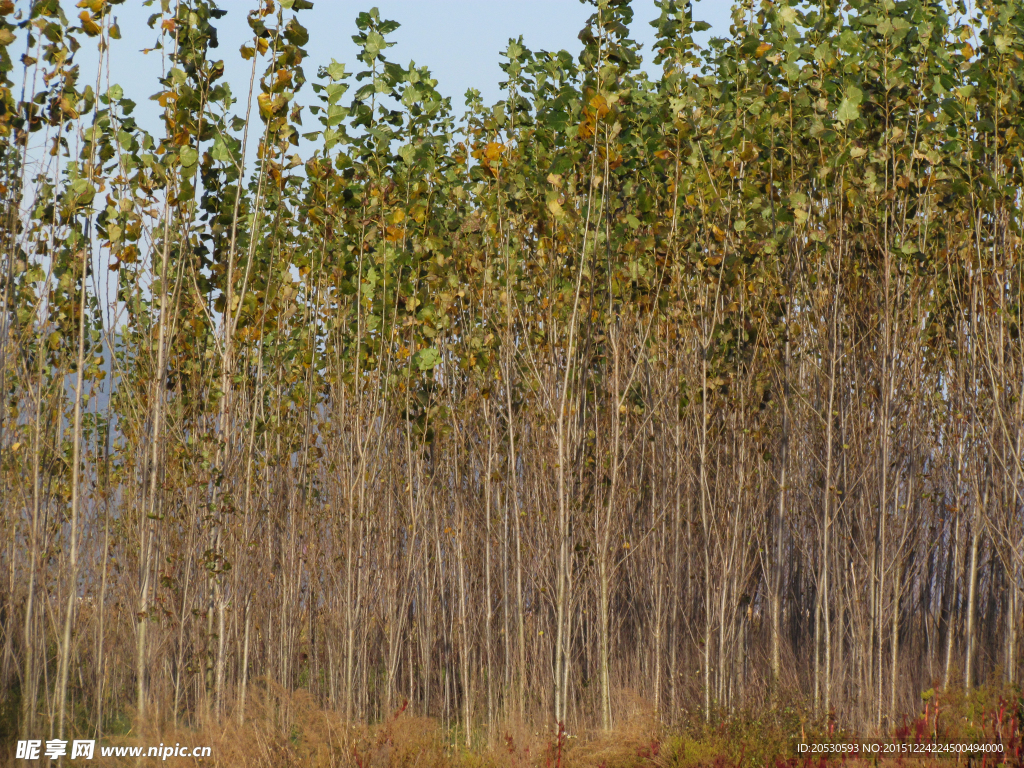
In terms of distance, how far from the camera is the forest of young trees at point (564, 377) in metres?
6.22

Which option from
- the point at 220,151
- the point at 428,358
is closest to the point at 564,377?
the point at 428,358

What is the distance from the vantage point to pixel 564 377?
6379 mm

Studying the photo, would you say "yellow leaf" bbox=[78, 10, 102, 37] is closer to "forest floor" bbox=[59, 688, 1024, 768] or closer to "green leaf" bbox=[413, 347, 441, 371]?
"green leaf" bbox=[413, 347, 441, 371]

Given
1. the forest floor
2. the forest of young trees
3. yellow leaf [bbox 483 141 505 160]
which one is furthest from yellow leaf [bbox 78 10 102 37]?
the forest floor

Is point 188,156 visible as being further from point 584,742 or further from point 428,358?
point 584,742

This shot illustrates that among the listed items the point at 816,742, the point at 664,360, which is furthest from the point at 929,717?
the point at 664,360

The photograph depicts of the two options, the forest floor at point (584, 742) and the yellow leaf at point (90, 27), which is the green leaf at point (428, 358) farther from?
the yellow leaf at point (90, 27)

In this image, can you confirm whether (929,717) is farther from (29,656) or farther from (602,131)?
(29,656)

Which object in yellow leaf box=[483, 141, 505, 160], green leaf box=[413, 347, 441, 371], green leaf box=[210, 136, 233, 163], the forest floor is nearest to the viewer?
the forest floor

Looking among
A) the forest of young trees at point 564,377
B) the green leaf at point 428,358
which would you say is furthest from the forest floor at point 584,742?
the green leaf at point 428,358

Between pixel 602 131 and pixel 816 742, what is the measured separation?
407 cm

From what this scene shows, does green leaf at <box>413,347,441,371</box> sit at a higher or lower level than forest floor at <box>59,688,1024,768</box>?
higher

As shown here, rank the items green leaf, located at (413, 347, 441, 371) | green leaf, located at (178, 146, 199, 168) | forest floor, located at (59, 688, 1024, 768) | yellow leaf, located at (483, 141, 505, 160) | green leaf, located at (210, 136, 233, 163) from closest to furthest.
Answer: forest floor, located at (59, 688, 1024, 768) < green leaf, located at (178, 146, 199, 168) < green leaf, located at (210, 136, 233, 163) < yellow leaf, located at (483, 141, 505, 160) < green leaf, located at (413, 347, 441, 371)

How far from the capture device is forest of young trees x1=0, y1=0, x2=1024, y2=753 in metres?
6.22
